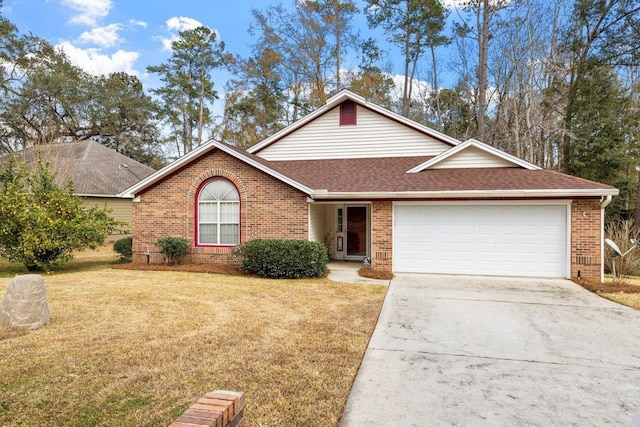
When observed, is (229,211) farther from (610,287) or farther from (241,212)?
(610,287)

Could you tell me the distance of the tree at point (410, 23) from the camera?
2350 centimetres

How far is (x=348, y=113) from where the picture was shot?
14.7 m

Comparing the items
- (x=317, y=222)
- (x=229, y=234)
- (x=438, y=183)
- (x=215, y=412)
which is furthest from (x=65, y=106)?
(x=215, y=412)

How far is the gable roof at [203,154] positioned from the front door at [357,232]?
3438 mm

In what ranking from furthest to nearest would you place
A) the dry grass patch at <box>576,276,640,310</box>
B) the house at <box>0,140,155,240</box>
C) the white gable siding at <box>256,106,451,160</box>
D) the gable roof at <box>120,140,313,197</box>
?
the house at <box>0,140,155,240</box> < the white gable siding at <box>256,106,451,160</box> < the gable roof at <box>120,140,313,197</box> < the dry grass patch at <box>576,276,640,310</box>

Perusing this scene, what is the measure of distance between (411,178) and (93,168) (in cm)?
1963

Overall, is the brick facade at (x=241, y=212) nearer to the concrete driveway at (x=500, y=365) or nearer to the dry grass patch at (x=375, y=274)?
the dry grass patch at (x=375, y=274)

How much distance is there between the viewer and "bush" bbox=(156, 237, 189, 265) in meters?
11.4

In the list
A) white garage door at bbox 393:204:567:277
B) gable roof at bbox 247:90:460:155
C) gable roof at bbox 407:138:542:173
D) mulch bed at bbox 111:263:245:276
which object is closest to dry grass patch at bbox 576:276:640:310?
white garage door at bbox 393:204:567:277

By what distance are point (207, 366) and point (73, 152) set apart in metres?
25.0

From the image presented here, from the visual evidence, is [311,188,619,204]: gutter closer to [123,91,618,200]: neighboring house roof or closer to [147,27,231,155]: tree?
[123,91,618,200]: neighboring house roof

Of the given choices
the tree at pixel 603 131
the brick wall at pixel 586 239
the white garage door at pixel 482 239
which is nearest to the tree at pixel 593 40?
the tree at pixel 603 131

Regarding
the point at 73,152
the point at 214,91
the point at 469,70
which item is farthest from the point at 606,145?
the point at 73,152

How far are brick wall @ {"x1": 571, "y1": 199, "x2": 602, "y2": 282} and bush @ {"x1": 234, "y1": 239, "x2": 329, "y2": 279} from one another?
6.82m
